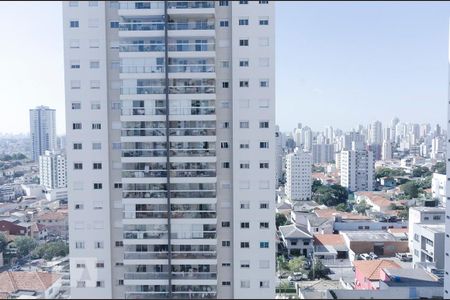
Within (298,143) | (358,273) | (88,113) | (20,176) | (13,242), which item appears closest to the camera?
(88,113)

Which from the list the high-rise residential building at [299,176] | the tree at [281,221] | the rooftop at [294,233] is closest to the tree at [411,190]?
the high-rise residential building at [299,176]

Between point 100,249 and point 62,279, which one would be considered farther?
point 62,279

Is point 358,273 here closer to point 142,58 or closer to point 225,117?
point 225,117

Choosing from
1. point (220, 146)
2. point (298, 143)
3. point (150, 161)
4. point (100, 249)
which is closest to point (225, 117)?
point (220, 146)

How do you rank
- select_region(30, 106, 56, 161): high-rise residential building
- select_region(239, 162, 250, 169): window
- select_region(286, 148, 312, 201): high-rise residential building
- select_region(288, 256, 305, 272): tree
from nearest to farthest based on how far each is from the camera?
select_region(239, 162, 250, 169): window, select_region(288, 256, 305, 272): tree, select_region(286, 148, 312, 201): high-rise residential building, select_region(30, 106, 56, 161): high-rise residential building

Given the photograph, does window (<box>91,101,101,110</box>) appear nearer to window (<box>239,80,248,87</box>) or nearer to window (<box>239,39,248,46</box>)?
window (<box>239,80,248,87</box>)

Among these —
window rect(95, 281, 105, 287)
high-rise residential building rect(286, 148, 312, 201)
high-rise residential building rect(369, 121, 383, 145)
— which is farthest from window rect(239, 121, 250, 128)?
high-rise residential building rect(369, 121, 383, 145)
